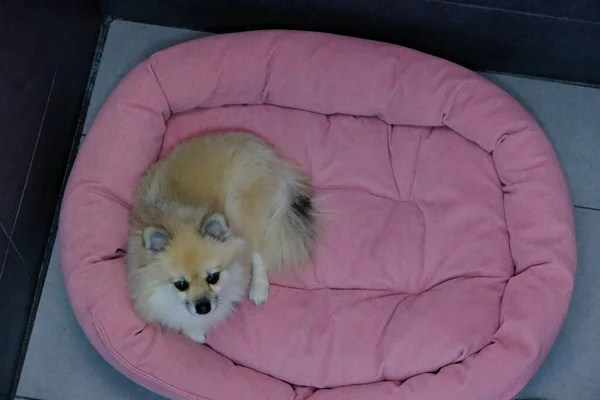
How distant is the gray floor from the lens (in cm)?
227

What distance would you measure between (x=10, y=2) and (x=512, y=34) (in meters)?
1.62

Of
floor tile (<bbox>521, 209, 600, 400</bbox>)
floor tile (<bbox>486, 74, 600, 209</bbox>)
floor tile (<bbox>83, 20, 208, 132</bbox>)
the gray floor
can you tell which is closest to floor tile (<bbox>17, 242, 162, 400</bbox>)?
the gray floor

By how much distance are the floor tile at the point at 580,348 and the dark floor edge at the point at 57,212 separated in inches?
62.3

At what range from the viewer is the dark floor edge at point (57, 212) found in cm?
229

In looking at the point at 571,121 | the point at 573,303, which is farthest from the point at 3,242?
the point at 571,121

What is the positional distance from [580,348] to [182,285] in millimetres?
1320

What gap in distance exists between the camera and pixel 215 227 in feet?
6.23

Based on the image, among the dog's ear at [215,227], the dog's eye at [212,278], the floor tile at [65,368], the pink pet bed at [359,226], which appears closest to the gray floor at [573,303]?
the floor tile at [65,368]

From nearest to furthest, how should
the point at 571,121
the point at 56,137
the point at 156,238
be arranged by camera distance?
1. the point at 156,238
2. the point at 56,137
3. the point at 571,121

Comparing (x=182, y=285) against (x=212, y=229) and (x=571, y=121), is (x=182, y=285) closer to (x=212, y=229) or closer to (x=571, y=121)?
(x=212, y=229)

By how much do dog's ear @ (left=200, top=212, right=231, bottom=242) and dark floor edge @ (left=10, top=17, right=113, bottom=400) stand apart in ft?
2.56

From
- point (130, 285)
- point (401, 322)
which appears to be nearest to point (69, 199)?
point (130, 285)

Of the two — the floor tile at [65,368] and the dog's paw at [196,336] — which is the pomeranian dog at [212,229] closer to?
the dog's paw at [196,336]

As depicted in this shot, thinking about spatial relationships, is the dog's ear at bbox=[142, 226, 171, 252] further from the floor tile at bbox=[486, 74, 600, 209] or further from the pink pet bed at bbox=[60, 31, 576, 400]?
the floor tile at bbox=[486, 74, 600, 209]
